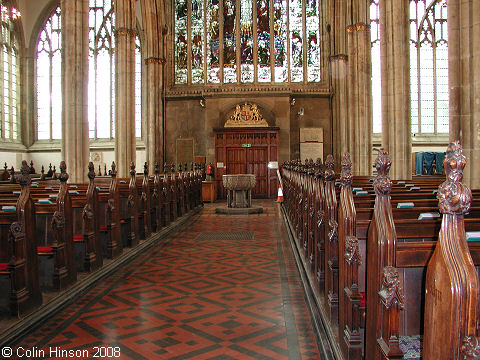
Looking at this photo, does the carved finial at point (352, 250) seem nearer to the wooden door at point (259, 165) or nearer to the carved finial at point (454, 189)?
the carved finial at point (454, 189)

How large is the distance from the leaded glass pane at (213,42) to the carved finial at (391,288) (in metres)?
20.1

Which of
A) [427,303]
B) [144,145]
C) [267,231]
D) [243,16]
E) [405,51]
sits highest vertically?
[243,16]

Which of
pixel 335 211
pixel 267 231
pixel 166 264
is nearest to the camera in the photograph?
pixel 335 211

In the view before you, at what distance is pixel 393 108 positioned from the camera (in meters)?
12.3

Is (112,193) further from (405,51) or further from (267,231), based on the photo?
(405,51)

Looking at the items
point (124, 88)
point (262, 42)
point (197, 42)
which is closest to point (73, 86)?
point (124, 88)

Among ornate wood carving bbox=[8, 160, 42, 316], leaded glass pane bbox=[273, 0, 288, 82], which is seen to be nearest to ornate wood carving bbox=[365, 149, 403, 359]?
ornate wood carving bbox=[8, 160, 42, 316]

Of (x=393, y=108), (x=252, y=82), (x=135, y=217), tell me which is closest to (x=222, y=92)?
(x=252, y=82)

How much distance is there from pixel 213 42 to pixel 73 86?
437 inches

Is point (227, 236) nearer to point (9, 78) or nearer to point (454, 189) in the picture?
point (454, 189)

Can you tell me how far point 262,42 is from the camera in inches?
842

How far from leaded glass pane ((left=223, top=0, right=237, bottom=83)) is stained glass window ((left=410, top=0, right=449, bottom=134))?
28.5ft

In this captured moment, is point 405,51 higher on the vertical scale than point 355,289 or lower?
higher

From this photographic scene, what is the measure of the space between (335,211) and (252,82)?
59.4 ft
